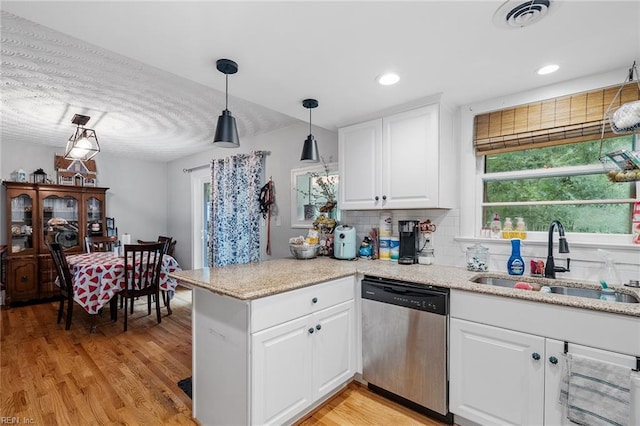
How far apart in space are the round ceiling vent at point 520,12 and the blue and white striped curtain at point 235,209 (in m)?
2.95

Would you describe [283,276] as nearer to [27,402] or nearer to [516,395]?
[516,395]

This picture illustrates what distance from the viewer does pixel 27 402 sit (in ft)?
6.74

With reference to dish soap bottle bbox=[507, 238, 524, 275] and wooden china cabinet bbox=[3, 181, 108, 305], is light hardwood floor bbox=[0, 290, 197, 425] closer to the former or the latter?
wooden china cabinet bbox=[3, 181, 108, 305]

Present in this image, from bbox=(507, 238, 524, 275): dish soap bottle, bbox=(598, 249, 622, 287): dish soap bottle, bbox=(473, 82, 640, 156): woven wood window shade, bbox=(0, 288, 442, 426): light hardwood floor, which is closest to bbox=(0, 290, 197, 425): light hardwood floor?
bbox=(0, 288, 442, 426): light hardwood floor

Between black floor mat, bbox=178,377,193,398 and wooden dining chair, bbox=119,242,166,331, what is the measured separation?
1.36 m

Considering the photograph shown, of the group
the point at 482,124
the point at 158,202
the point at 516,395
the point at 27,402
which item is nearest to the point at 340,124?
the point at 482,124

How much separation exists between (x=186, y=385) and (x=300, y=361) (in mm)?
1071

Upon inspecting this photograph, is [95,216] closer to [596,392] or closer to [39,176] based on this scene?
[39,176]

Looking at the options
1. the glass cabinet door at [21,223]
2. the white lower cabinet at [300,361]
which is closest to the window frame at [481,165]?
the white lower cabinet at [300,361]

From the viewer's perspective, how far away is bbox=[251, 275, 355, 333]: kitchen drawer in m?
1.59

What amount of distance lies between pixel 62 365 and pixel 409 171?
3230 millimetres

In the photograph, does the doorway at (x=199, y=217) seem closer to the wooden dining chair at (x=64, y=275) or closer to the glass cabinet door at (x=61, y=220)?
the glass cabinet door at (x=61, y=220)

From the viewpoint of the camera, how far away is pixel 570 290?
1.88 m

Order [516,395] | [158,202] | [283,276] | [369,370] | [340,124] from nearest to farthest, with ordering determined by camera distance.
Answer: [516,395] < [283,276] < [369,370] < [340,124] < [158,202]
